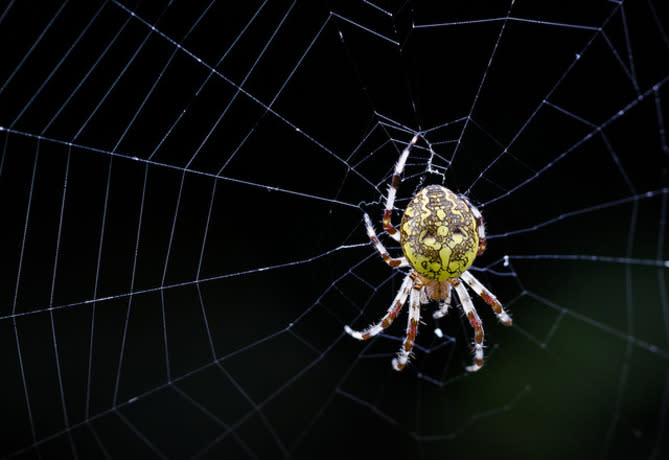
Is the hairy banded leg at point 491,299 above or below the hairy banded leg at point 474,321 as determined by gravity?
above

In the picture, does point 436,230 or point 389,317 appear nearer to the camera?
point 436,230

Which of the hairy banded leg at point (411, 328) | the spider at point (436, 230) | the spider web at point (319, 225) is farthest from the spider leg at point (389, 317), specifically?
the spider web at point (319, 225)

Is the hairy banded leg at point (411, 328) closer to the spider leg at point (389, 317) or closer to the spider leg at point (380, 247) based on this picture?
the spider leg at point (389, 317)

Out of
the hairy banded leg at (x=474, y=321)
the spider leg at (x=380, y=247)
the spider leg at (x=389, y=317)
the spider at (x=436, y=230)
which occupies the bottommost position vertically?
the spider leg at (x=389, y=317)

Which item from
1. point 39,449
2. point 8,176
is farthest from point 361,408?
point 8,176

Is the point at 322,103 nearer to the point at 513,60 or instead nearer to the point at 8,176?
the point at 513,60

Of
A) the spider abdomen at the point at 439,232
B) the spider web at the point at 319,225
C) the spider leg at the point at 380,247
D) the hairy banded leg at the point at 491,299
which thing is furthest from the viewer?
the spider web at the point at 319,225

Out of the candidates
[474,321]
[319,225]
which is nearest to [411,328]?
[474,321]

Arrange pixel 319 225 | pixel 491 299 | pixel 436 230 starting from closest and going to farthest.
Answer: pixel 436 230 → pixel 491 299 → pixel 319 225

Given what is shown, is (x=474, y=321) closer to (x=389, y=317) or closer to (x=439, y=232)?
(x=389, y=317)
